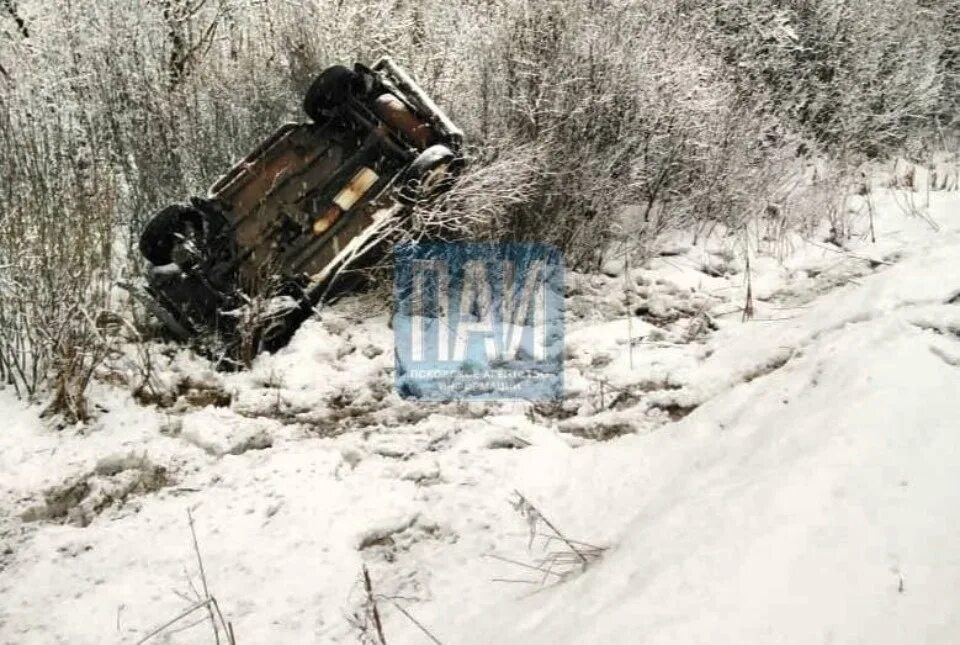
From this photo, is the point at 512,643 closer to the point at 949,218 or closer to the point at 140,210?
the point at 140,210

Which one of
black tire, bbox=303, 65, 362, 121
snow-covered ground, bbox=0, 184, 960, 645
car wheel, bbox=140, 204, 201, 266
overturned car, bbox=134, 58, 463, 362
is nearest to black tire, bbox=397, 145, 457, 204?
overturned car, bbox=134, 58, 463, 362

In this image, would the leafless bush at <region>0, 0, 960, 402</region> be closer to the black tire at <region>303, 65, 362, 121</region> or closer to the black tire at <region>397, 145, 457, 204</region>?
the black tire at <region>397, 145, 457, 204</region>

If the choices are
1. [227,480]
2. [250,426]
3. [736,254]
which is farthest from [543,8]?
[227,480]

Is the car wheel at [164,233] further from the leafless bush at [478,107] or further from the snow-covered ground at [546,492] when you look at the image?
the snow-covered ground at [546,492]

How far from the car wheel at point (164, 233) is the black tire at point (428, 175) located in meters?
1.05

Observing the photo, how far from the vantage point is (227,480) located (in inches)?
112

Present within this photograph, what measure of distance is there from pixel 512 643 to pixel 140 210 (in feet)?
11.6

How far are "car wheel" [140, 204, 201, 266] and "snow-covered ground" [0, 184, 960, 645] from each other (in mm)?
554

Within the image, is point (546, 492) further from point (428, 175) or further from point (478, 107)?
point (478, 107)

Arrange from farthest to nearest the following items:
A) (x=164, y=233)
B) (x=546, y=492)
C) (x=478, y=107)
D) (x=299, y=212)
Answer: (x=478, y=107) < (x=299, y=212) < (x=164, y=233) < (x=546, y=492)

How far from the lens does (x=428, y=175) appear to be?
368cm

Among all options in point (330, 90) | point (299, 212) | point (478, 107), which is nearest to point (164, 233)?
point (299, 212)

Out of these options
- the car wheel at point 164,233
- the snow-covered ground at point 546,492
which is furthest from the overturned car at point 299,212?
the snow-covered ground at point 546,492

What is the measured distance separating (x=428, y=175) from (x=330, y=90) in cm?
78
